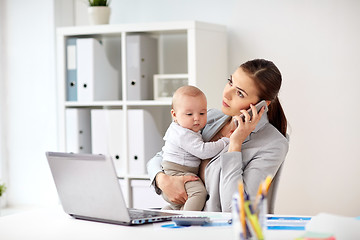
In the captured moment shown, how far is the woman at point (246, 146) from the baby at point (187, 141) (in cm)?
4

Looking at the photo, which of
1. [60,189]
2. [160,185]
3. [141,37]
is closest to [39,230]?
[60,189]

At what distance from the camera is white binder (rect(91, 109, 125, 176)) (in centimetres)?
366

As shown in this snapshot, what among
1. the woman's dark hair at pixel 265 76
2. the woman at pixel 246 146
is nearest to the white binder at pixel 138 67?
the woman at pixel 246 146

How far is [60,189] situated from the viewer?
184 cm

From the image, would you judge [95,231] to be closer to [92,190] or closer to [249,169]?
[92,190]

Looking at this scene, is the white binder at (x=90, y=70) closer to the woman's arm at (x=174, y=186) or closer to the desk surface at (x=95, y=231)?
the woman's arm at (x=174, y=186)

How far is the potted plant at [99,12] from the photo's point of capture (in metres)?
3.75

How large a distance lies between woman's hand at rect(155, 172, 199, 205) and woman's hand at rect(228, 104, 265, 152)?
0.77ft

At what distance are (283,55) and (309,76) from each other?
0.68 ft

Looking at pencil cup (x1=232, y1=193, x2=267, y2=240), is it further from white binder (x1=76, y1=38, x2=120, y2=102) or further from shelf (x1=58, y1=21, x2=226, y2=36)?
white binder (x1=76, y1=38, x2=120, y2=102)

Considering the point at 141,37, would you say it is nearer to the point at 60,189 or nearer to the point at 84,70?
the point at 84,70

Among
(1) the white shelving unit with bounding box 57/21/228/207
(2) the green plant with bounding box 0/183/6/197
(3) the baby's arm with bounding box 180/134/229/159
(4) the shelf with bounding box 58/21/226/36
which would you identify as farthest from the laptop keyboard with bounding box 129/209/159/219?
(2) the green plant with bounding box 0/183/6/197

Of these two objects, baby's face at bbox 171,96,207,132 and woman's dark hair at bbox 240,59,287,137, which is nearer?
woman's dark hair at bbox 240,59,287,137

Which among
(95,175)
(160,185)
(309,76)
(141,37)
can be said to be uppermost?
(141,37)
